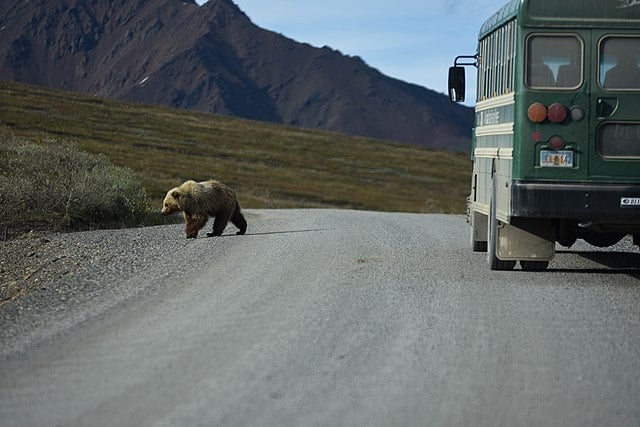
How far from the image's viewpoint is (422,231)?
64.8 feet

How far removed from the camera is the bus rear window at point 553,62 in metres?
11.2

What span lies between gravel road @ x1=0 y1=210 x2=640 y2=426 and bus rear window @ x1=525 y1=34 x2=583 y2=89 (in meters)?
2.13

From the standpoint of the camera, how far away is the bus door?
36.4 ft

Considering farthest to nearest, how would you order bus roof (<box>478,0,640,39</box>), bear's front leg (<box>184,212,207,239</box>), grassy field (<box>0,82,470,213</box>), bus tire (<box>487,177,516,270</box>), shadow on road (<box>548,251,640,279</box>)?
grassy field (<box>0,82,470,213</box>), bear's front leg (<box>184,212,207,239</box>), shadow on road (<box>548,251,640,279</box>), bus tire (<box>487,177,516,270</box>), bus roof (<box>478,0,640,39</box>)

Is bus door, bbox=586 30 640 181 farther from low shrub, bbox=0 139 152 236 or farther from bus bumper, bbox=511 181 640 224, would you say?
low shrub, bbox=0 139 152 236

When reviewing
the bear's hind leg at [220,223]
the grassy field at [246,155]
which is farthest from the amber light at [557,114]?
the grassy field at [246,155]

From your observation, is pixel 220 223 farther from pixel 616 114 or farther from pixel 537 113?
pixel 616 114

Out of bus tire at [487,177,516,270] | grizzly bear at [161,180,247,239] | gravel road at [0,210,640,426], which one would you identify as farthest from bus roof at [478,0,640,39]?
grizzly bear at [161,180,247,239]

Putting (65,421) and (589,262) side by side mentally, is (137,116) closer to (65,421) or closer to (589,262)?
(589,262)

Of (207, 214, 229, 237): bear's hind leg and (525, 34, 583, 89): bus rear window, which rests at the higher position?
(525, 34, 583, 89): bus rear window

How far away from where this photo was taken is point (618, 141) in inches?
437

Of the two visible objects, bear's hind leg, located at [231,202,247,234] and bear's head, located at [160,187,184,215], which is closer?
bear's head, located at [160,187,184,215]

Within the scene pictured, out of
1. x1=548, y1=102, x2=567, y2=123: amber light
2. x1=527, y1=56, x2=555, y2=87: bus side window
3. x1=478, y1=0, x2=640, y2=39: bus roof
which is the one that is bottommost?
x1=548, y1=102, x2=567, y2=123: amber light

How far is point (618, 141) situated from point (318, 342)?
4811 millimetres
